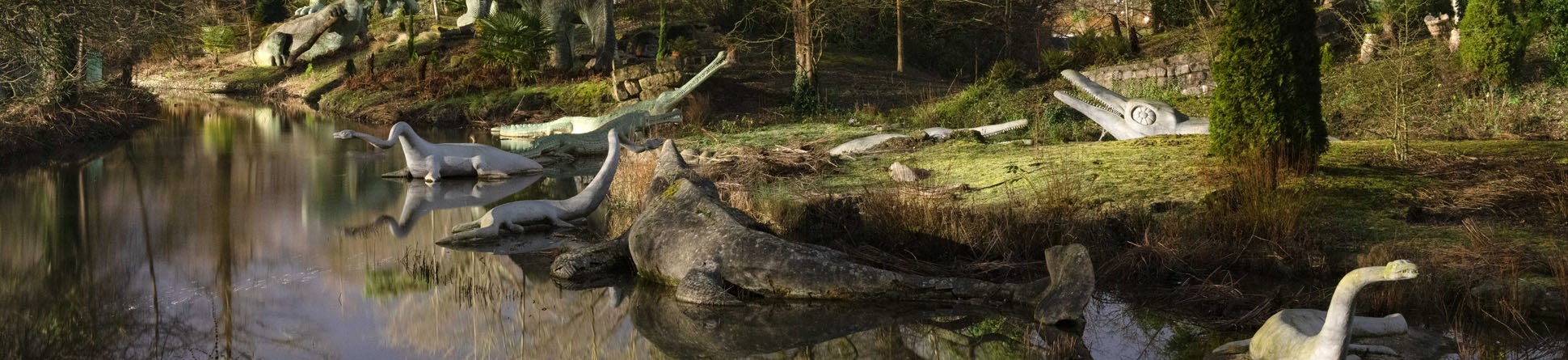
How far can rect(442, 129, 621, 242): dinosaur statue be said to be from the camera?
9.77 meters

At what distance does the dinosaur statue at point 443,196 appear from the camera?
11077 millimetres

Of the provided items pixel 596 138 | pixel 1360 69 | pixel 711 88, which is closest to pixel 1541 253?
pixel 1360 69

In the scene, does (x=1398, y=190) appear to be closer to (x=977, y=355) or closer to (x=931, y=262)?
(x=931, y=262)

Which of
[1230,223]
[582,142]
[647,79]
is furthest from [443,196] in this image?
[647,79]

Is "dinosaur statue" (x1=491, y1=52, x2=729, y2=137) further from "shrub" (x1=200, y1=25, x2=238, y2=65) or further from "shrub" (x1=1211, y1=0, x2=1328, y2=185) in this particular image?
"shrub" (x1=200, y1=25, x2=238, y2=65)

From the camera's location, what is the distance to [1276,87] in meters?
9.93

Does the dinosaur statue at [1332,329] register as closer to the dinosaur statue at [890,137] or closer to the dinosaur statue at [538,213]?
the dinosaur statue at [538,213]

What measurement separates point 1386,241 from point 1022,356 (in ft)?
10.5

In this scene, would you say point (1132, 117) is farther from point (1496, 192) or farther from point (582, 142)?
point (582, 142)

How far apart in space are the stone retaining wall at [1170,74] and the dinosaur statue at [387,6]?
73.0 ft

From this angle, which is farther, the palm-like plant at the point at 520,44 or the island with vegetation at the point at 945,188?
the palm-like plant at the point at 520,44

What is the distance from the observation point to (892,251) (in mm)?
8523

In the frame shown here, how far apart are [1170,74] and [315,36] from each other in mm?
27433

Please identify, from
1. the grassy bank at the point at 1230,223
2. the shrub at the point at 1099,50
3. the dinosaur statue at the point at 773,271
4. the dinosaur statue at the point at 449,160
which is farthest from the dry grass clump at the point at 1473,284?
the shrub at the point at 1099,50
